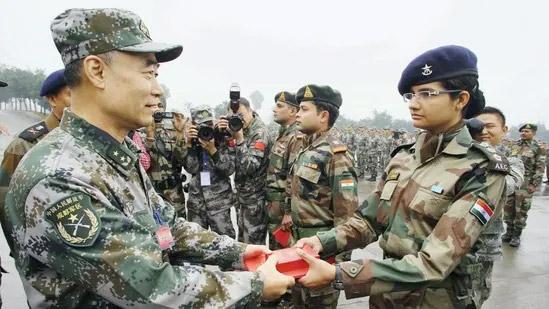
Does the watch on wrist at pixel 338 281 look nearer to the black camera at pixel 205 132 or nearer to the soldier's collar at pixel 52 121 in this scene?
the soldier's collar at pixel 52 121

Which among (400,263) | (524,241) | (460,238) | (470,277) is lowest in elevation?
(524,241)

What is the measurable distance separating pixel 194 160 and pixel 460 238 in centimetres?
347

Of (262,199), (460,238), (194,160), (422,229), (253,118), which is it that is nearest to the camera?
(460,238)

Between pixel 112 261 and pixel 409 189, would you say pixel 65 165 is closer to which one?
pixel 112 261

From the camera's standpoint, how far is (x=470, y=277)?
202cm

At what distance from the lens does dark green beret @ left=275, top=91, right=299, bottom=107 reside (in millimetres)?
5707

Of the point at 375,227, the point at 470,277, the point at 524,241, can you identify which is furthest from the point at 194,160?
the point at 524,241

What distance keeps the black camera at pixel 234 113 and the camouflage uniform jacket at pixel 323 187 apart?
A: 1.04 metres

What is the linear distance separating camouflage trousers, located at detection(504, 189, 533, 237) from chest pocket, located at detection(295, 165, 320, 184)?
5860 millimetres

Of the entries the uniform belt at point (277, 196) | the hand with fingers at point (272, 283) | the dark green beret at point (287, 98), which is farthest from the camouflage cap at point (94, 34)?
the dark green beret at point (287, 98)

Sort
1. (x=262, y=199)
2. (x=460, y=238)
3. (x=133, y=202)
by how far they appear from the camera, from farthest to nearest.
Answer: (x=262, y=199) → (x=460, y=238) → (x=133, y=202)

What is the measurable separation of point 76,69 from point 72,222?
24.6 inches

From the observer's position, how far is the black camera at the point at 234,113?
14.4 feet

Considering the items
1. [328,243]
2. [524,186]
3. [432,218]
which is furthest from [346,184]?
[524,186]
